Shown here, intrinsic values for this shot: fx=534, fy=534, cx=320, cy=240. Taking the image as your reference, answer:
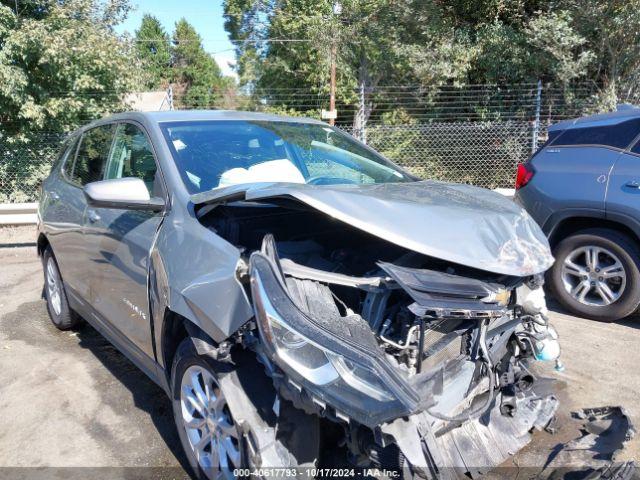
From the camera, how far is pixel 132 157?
11.5 feet

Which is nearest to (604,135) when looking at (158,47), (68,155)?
(68,155)

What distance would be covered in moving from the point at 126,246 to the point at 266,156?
103cm

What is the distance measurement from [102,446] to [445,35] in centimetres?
1294

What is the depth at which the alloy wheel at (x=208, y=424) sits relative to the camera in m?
2.37


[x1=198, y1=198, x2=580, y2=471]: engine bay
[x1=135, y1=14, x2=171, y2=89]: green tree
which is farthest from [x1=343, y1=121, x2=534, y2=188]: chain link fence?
[x1=135, y1=14, x2=171, y2=89]: green tree

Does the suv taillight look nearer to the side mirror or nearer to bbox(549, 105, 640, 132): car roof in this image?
bbox(549, 105, 640, 132): car roof

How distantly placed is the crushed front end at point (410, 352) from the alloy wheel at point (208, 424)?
1.47 ft

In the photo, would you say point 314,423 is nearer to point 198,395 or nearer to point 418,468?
point 418,468

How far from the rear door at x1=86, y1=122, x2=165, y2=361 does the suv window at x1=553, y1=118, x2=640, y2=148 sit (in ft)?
13.0

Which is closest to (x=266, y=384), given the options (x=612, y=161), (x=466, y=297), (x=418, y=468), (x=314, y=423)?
(x=314, y=423)

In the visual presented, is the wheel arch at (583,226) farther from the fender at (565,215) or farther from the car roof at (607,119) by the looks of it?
the car roof at (607,119)

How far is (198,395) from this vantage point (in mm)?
2527

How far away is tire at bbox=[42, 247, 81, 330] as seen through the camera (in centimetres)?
460

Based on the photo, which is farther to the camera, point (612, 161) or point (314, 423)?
point (612, 161)
